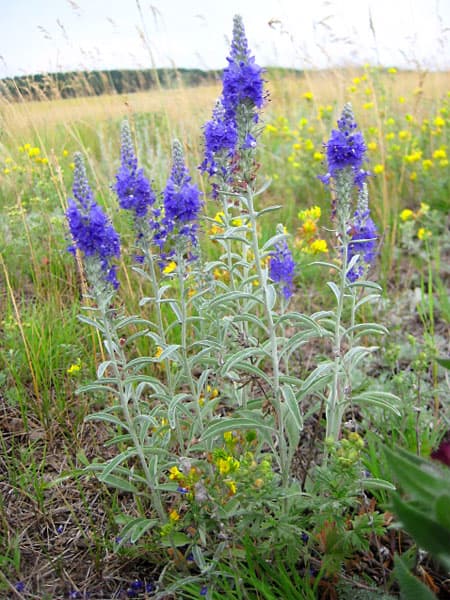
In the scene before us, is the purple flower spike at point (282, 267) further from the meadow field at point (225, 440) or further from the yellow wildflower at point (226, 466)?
the yellow wildflower at point (226, 466)

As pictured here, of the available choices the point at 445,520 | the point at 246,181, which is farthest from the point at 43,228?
the point at 445,520

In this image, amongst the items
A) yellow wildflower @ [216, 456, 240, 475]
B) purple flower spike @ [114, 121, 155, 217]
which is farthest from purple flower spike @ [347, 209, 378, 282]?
yellow wildflower @ [216, 456, 240, 475]

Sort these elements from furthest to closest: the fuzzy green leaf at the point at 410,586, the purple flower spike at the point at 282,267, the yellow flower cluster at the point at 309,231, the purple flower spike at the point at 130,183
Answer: the yellow flower cluster at the point at 309,231 → the purple flower spike at the point at 282,267 → the purple flower spike at the point at 130,183 → the fuzzy green leaf at the point at 410,586

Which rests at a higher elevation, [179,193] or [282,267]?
[179,193]

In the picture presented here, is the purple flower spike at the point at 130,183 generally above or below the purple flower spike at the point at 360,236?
above

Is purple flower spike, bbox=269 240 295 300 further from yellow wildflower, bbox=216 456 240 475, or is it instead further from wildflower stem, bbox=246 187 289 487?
yellow wildflower, bbox=216 456 240 475

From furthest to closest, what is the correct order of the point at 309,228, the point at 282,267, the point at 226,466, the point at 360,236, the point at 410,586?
1. the point at 309,228
2. the point at 360,236
3. the point at 282,267
4. the point at 226,466
5. the point at 410,586

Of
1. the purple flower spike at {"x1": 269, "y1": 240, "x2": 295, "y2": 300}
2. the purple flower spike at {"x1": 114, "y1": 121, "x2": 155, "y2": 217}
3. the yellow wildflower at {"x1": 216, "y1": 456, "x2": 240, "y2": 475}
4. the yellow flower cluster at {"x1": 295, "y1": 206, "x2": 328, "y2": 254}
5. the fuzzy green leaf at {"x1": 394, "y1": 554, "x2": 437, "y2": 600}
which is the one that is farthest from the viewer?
the yellow flower cluster at {"x1": 295, "y1": 206, "x2": 328, "y2": 254}

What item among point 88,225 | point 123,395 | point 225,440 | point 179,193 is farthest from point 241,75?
point 225,440

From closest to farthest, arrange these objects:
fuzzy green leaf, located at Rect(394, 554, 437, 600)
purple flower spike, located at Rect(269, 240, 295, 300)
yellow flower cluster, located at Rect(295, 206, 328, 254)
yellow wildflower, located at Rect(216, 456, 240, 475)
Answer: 1. fuzzy green leaf, located at Rect(394, 554, 437, 600)
2. yellow wildflower, located at Rect(216, 456, 240, 475)
3. purple flower spike, located at Rect(269, 240, 295, 300)
4. yellow flower cluster, located at Rect(295, 206, 328, 254)

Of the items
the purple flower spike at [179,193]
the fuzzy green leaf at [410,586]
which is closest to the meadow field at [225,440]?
the fuzzy green leaf at [410,586]

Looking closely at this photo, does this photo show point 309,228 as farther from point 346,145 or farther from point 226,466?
point 226,466

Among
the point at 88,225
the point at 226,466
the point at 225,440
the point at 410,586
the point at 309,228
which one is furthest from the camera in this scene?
the point at 309,228

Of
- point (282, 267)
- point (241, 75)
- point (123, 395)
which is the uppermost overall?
point (241, 75)
